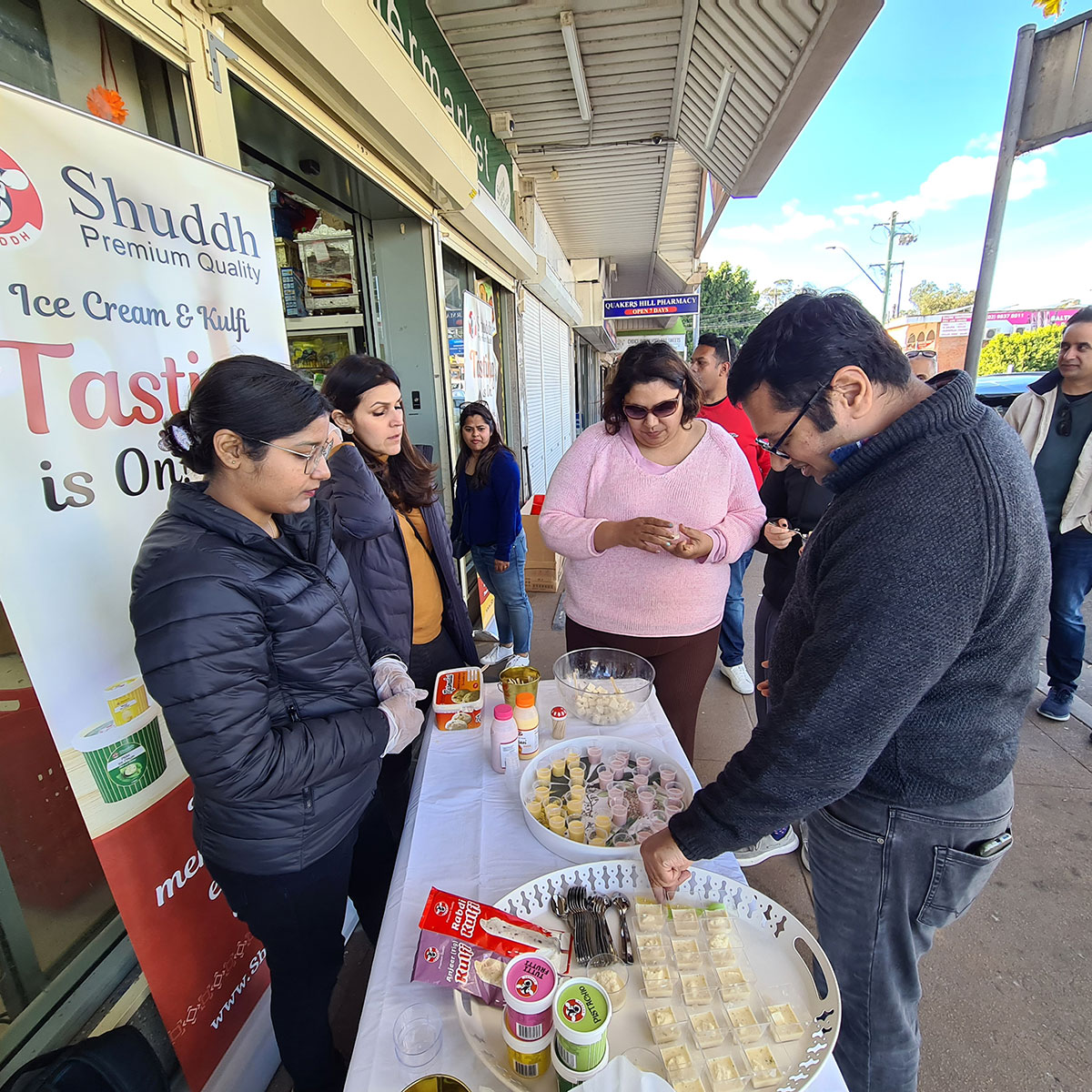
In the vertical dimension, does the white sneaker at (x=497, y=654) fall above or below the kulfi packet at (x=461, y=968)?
below

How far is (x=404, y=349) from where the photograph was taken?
3.54 metres

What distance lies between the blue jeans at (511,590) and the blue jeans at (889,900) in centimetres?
294

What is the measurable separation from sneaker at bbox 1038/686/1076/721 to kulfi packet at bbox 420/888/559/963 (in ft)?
12.6

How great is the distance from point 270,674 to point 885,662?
1.15 m

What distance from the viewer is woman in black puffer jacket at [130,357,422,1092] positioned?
1048 millimetres

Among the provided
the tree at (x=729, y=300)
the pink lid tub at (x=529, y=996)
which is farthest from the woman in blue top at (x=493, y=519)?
the tree at (x=729, y=300)

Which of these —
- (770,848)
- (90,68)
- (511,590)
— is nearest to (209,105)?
(90,68)

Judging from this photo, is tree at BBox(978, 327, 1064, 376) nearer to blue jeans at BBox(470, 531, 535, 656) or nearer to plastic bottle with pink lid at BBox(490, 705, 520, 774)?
blue jeans at BBox(470, 531, 535, 656)

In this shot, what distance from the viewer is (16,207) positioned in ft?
3.40

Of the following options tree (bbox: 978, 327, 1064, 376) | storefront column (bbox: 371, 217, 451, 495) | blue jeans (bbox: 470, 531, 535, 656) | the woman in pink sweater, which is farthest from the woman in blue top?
tree (bbox: 978, 327, 1064, 376)

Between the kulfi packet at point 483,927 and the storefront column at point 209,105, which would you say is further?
the storefront column at point 209,105

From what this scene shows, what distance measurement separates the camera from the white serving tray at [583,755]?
123cm

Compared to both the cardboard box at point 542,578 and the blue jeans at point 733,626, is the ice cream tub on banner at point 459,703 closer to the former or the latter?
the blue jeans at point 733,626

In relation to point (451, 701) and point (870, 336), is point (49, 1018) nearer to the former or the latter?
point (451, 701)
